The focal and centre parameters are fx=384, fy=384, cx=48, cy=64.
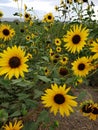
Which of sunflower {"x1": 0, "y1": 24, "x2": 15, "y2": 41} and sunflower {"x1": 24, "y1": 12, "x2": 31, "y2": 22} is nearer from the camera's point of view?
sunflower {"x1": 0, "y1": 24, "x2": 15, "y2": 41}

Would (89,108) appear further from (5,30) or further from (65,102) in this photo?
(5,30)

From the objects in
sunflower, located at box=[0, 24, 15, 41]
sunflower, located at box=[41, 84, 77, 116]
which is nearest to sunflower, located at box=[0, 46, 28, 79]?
sunflower, located at box=[41, 84, 77, 116]

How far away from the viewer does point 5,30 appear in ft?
13.2

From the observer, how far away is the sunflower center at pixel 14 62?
82.1 inches

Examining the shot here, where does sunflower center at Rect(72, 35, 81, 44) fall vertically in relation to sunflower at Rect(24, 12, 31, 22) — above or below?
above

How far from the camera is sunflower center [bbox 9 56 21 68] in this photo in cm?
209

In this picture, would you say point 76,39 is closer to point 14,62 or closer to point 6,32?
point 14,62

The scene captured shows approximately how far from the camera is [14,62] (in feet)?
6.92

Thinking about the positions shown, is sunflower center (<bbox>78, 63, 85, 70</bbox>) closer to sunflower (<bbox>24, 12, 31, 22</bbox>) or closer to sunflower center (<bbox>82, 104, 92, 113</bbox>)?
sunflower center (<bbox>82, 104, 92, 113</bbox>)

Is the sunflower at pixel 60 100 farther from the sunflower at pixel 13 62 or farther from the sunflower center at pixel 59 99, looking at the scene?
the sunflower at pixel 13 62

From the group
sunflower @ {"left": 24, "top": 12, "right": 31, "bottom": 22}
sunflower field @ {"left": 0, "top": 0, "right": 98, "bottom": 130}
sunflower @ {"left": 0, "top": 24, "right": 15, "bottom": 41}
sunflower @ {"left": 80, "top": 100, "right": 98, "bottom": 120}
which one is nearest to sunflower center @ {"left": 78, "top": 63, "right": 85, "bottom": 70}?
sunflower field @ {"left": 0, "top": 0, "right": 98, "bottom": 130}

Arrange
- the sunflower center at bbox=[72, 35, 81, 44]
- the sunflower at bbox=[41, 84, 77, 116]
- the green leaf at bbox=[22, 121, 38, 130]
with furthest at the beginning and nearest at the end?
the sunflower center at bbox=[72, 35, 81, 44] → the green leaf at bbox=[22, 121, 38, 130] → the sunflower at bbox=[41, 84, 77, 116]

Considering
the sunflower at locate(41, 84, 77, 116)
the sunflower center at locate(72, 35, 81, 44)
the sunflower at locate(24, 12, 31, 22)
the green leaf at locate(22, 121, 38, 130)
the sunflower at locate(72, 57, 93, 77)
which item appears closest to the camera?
the sunflower at locate(41, 84, 77, 116)

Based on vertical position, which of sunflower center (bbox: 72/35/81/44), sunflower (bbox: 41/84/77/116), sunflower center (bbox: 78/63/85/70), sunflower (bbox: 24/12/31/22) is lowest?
sunflower (bbox: 41/84/77/116)
